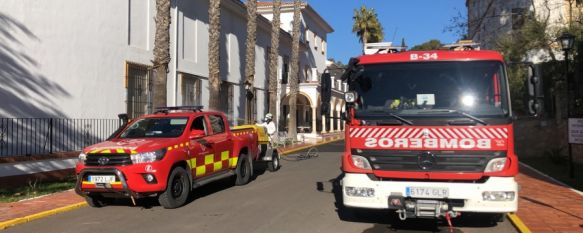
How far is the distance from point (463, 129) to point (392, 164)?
102cm

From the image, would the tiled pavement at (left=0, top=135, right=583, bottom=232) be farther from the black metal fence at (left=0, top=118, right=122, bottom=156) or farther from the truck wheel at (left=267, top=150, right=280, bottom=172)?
the truck wheel at (left=267, top=150, right=280, bottom=172)

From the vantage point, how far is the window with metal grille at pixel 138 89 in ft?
57.7

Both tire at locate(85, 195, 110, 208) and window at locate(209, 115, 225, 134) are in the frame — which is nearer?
tire at locate(85, 195, 110, 208)

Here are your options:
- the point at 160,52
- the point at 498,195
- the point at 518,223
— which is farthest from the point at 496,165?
the point at 160,52

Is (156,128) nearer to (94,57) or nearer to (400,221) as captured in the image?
(400,221)

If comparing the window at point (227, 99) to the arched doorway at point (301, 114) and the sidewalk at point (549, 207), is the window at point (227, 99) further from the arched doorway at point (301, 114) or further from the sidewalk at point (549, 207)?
the sidewalk at point (549, 207)

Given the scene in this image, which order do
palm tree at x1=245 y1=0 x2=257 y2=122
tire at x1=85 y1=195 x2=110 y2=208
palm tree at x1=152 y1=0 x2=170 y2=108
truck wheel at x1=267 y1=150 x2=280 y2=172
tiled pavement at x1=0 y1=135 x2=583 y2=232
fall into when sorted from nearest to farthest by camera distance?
tiled pavement at x1=0 y1=135 x2=583 y2=232, tire at x1=85 y1=195 x2=110 y2=208, palm tree at x1=152 y1=0 x2=170 y2=108, truck wheel at x1=267 y1=150 x2=280 y2=172, palm tree at x1=245 y1=0 x2=257 y2=122

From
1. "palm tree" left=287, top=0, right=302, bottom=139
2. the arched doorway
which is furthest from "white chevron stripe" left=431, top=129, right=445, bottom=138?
the arched doorway

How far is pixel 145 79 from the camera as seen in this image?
18453mm

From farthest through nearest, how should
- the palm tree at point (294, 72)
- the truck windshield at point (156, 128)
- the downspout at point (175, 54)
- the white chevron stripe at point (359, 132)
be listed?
the palm tree at point (294, 72)
the downspout at point (175, 54)
the truck windshield at point (156, 128)
the white chevron stripe at point (359, 132)

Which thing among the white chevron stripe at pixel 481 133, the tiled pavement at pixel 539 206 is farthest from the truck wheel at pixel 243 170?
the white chevron stripe at pixel 481 133

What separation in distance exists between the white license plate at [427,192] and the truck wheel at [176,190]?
434cm

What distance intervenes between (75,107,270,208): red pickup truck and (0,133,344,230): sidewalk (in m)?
0.52

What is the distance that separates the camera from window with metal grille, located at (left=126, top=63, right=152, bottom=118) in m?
17.6
